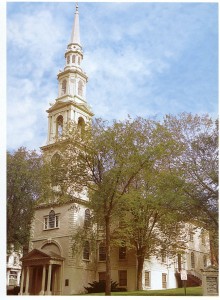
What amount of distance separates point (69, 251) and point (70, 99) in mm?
10472

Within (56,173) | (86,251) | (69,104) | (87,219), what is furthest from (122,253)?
(69,104)

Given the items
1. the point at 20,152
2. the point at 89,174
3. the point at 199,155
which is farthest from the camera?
the point at 20,152

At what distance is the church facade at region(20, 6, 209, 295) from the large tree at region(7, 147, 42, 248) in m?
2.65

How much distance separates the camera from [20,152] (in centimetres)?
2036

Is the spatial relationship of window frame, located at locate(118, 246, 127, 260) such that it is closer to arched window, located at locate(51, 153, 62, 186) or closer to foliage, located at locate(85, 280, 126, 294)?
foliage, located at locate(85, 280, 126, 294)

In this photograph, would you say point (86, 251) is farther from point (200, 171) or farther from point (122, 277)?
point (200, 171)

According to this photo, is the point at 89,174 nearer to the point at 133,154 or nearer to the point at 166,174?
the point at 133,154

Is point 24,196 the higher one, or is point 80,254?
point 24,196

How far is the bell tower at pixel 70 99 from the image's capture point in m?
27.8

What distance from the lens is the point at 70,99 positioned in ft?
93.8

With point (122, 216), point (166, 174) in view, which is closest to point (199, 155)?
point (166, 174)

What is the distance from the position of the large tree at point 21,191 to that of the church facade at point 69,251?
104 inches
